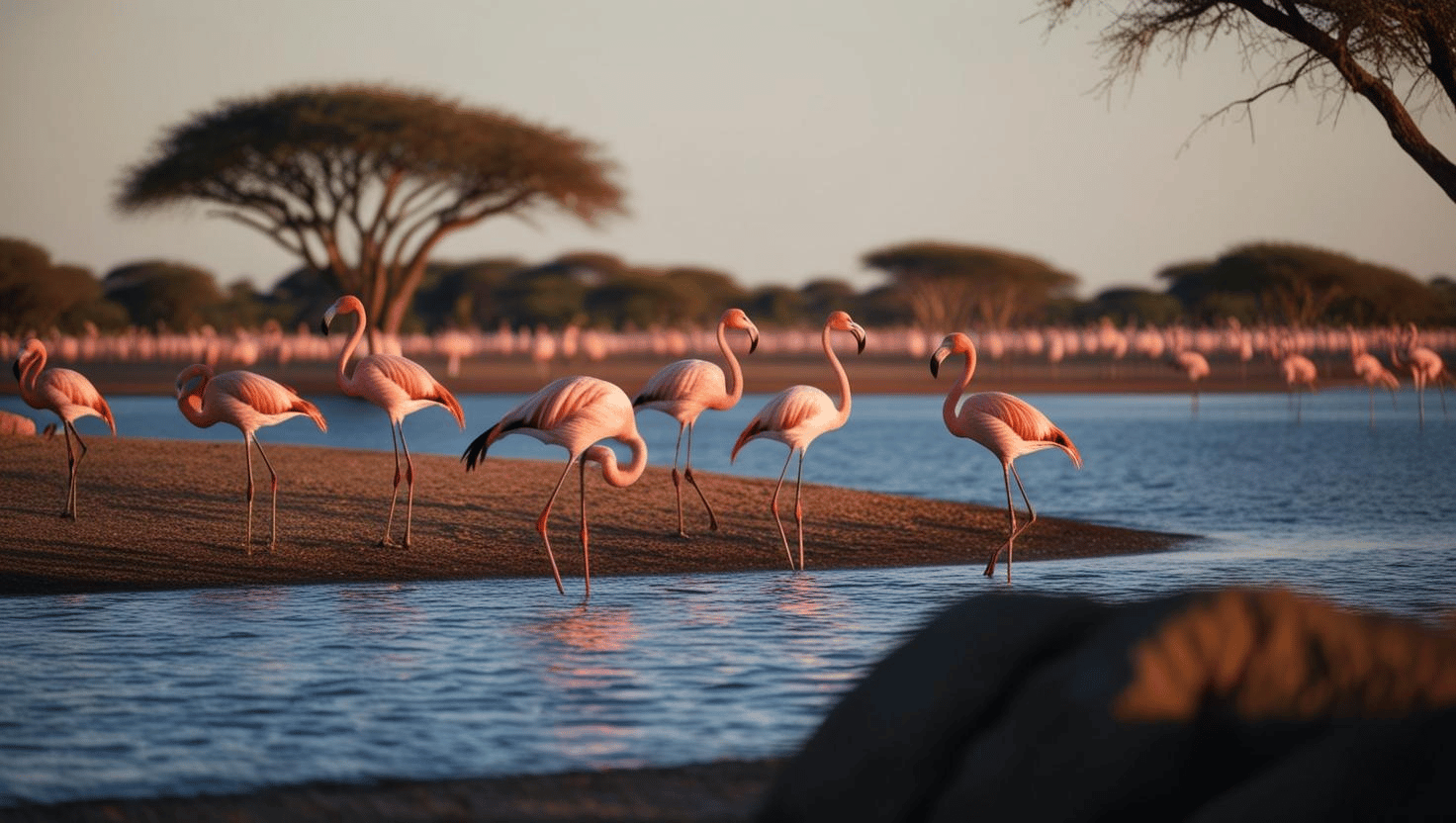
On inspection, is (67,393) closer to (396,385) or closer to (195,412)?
(195,412)

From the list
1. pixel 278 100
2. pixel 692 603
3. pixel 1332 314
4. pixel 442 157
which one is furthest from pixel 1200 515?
pixel 1332 314

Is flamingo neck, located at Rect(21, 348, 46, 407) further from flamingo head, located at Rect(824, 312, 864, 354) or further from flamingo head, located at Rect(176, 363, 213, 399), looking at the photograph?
flamingo head, located at Rect(824, 312, 864, 354)

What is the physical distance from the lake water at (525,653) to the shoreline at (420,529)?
14.2 inches

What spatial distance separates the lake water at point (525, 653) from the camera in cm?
507

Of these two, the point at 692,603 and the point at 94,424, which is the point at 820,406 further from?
the point at 94,424

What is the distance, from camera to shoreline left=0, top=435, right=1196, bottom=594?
9430 mm

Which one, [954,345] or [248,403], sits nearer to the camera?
[248,403]

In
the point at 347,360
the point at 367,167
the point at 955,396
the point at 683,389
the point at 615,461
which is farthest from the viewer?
the point at 367,167

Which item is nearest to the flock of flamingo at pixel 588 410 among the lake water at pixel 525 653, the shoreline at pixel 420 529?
the shoreline at pixel 420 529

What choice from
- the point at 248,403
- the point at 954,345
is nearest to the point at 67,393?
the point at 248,403

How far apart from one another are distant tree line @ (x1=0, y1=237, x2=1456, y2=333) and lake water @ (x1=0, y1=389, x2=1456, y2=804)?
58325mm

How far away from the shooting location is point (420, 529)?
417 inches

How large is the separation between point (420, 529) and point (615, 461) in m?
1.85

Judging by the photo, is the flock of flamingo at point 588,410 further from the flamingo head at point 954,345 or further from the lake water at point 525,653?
the lake water at point 525,653
